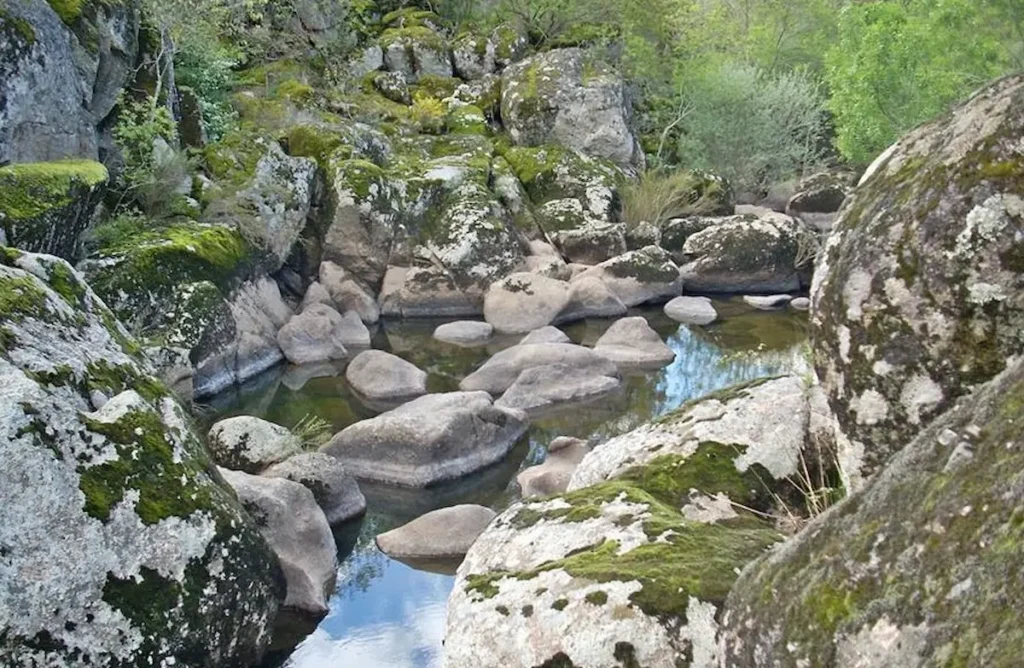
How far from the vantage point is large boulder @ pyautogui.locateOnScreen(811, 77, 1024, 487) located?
360cm

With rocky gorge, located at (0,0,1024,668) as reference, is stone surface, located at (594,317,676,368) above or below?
below

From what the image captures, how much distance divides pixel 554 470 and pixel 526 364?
13.5ft

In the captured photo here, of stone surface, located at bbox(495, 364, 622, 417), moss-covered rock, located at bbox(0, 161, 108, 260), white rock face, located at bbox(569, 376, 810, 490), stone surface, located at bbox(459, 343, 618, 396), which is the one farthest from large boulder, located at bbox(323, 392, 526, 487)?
moss-covered rock, located at bbox(0, 161, 108, 260)

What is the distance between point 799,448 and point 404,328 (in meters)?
13.8

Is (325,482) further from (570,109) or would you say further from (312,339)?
(570,109)

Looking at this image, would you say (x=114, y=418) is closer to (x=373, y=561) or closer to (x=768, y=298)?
(x=373, y=561)

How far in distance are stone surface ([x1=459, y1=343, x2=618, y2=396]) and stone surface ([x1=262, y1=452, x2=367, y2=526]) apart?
14.6 ft

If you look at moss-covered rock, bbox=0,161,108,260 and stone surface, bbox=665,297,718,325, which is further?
stone surface, bbox=665,297,718,325

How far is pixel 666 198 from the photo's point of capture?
78.7ft

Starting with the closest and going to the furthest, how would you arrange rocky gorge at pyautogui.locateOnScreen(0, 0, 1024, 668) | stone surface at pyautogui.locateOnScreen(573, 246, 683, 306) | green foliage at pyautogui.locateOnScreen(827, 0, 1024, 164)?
rocky gorge at pyautogui.locateOnScreen(0, 0, 1024, 668) → green foliage at pyautogui.locateOnScreen(827, 0, 1024, 164) → stone surface at pyautogui.locateOnScreen(573, 246, 683, 306)

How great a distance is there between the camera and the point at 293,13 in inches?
1152

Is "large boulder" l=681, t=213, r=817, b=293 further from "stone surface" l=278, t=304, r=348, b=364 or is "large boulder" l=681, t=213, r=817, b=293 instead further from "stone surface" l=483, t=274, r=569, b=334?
"stone surface" l=278, t=304, r=348, b=364

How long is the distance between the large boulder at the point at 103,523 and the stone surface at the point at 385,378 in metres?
7.05

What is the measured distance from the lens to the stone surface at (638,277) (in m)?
19.9
